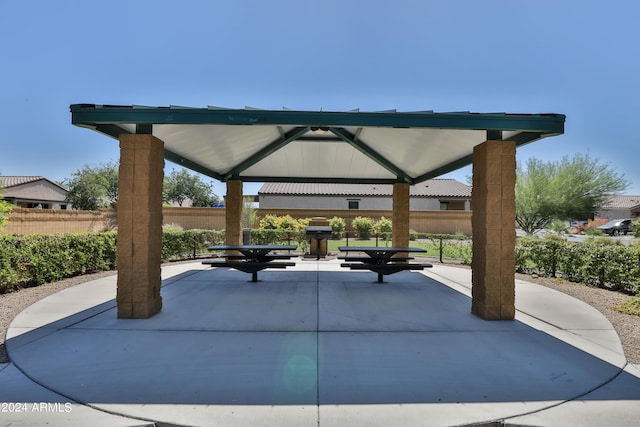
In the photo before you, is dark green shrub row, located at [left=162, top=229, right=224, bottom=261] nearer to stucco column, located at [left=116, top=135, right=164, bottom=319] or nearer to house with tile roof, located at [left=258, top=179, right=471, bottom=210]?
stucco column, located at [left=116, top=135, right=164, bottom=319]

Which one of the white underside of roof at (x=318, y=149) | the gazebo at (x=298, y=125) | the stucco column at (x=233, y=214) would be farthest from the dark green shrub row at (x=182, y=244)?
the gazebo at (x=298, y=125)

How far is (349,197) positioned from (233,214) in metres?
21.8

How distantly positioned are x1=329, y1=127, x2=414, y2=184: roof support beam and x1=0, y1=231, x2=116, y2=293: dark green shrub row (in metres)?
7.24

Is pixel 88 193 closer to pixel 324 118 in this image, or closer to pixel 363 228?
pixel 363 228

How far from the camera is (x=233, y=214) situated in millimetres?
12023

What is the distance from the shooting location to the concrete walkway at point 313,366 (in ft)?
9.16

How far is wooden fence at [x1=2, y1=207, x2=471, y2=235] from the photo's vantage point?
2186 centimetres

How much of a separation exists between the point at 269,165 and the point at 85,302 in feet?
22.2

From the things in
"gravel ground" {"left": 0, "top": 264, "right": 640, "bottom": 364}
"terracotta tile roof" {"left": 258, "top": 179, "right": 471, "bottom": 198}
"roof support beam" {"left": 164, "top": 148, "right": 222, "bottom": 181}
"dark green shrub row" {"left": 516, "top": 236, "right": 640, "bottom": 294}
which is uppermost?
"terracotta tile roof" {"left": 258, "top": 179, "right": 471, "bottom": 198}

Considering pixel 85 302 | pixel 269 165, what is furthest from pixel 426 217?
pixel 85 302

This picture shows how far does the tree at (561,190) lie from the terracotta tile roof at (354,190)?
10.6m

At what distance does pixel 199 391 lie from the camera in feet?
10.2

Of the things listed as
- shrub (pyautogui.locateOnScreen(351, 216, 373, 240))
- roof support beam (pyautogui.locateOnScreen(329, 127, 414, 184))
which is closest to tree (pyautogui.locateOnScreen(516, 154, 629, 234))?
shrub (pyautogui.locateOnScreen(351, 216, 373, 240))

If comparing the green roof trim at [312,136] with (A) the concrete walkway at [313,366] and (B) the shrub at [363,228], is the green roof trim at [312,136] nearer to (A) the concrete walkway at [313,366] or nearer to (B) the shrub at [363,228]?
(A) the concrete walkway at [313,366]
